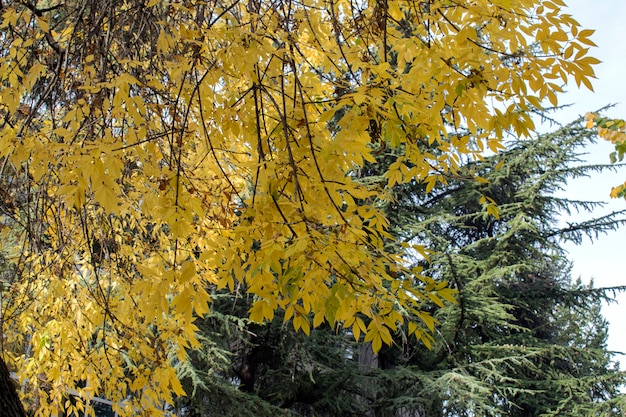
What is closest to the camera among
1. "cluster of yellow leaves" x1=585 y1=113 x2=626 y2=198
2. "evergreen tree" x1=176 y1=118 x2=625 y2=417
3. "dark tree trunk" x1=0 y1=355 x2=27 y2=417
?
"dark tree trunk" x1=0 y1=355 x2=27 y2=417

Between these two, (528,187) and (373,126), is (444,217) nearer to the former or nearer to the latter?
(528,187)

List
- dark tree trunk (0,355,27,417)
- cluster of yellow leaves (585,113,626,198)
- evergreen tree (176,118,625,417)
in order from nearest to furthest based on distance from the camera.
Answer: dark tree trunk (0,355,27,417), cluster of yellow leaves (585,113,626,198), evergreen tree (176,118,625,417)

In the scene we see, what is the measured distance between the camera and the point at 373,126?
7.44 ft

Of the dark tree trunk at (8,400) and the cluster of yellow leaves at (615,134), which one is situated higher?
the cluster of yellow leaves at (615,134)

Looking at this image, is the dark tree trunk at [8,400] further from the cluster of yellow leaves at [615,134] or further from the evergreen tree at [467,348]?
the evergreen tree at [467,348]

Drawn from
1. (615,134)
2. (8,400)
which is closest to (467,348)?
(615,134)

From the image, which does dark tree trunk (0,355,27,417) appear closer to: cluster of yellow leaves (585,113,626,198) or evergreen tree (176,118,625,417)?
cluster of yellow leaves (585,113,626,198)

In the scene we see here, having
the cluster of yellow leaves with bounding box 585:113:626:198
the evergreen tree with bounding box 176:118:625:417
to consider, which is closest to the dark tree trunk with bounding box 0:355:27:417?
the cluster of yellow leaves with bounding box 585:113:626:198

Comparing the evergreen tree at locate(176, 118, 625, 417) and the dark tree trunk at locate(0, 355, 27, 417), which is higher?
the evergreen tree at locate(176, 118, 625, 417)

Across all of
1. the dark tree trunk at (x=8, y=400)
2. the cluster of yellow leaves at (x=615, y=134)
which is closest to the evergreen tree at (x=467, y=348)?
the cluster of yellow leaves at (x=615, y=134)

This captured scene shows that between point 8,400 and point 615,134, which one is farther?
point 615,134

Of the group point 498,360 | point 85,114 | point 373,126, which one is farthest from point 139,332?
point 498,360

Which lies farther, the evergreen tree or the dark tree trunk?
the evergreen tree

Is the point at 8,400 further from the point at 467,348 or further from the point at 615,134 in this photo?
the point at 467,348
